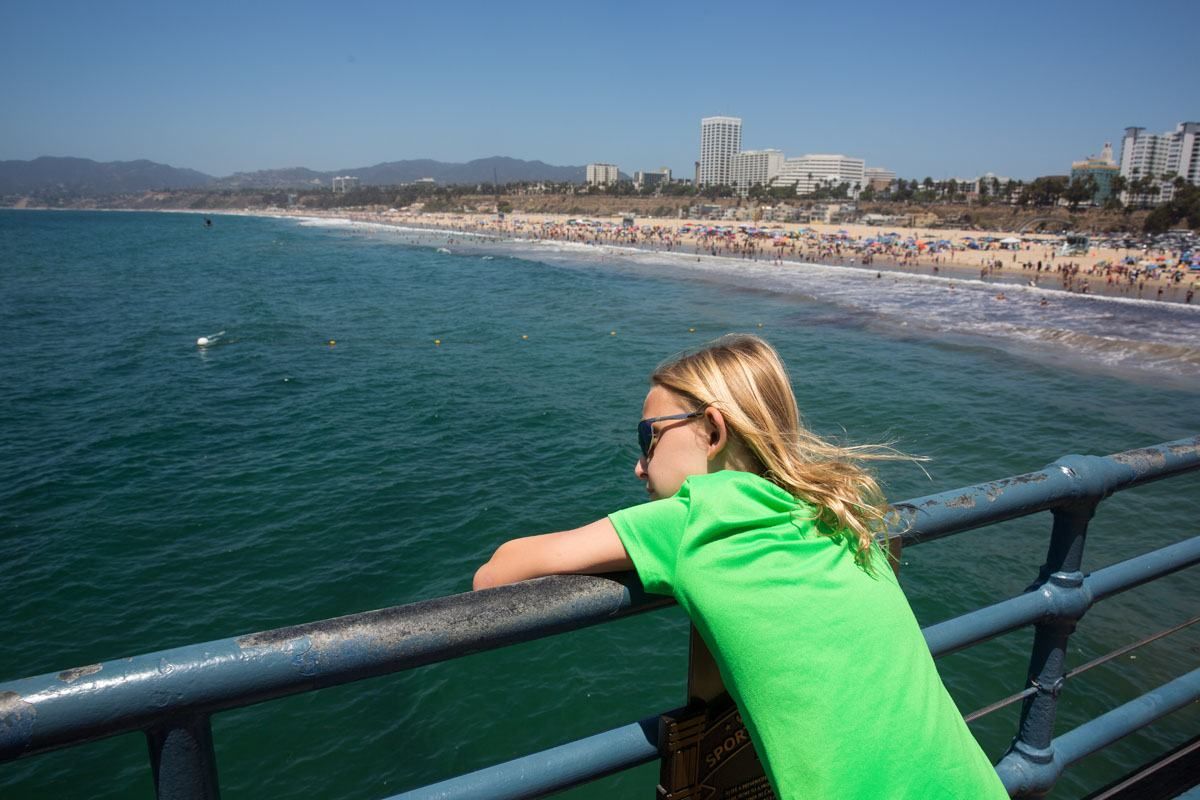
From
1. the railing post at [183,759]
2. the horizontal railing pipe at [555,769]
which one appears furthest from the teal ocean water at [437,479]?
the railing post at [183,759]

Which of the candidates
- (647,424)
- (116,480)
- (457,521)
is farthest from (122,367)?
(647,424)

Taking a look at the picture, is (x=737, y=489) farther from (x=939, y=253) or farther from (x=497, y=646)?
(x=939, y=253)

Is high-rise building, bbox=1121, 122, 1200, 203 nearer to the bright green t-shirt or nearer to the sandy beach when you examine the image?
the sandy beach

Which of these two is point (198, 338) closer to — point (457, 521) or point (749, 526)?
point (457, 521)

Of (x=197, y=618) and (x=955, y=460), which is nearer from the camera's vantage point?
(x=197, y=618)

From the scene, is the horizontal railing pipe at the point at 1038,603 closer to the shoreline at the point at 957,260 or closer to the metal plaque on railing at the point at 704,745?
the metal plaque on railing at the point at 704,745

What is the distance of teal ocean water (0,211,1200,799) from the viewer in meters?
9.31

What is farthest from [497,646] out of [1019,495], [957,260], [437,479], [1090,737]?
[957,260]

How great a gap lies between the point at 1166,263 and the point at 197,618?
6976 centimetres

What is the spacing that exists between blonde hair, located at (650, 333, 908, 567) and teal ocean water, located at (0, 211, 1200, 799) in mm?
340

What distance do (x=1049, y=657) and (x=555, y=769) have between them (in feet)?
4.59

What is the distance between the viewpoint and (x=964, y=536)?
46.8 ft

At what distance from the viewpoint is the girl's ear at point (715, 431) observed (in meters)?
1.51

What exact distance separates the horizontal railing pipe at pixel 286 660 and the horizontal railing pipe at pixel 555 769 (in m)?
0.23
